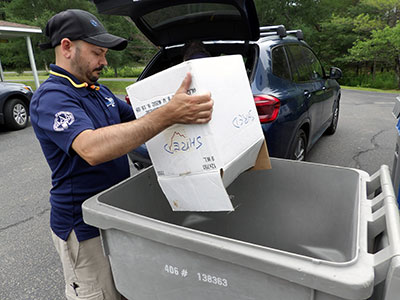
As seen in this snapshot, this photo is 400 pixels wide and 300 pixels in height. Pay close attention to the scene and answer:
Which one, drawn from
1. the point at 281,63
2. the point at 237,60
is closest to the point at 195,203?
the point at 237,60

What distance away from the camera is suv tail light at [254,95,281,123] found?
2.72 m

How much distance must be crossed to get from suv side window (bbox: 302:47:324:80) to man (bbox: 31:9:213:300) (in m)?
3.35

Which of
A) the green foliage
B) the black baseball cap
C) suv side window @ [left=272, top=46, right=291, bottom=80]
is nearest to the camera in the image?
the black baseball cap

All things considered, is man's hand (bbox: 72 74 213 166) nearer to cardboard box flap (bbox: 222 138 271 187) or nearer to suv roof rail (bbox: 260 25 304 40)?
cardboard box flap (bbox: 222 138 271 187)

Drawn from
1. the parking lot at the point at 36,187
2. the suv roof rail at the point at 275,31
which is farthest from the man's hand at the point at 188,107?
the suv roof rail at the point at 275,31

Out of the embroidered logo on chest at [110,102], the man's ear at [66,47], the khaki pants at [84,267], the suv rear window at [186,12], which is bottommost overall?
the khaki pants at [84,267]

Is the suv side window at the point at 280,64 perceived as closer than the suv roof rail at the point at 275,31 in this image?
Yes

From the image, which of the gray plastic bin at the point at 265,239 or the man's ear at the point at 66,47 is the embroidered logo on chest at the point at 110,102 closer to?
the man's ear at the point at 66,47

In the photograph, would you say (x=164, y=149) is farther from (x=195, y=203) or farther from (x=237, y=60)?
(x=237, y=60)

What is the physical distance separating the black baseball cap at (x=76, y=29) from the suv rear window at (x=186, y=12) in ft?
4.12

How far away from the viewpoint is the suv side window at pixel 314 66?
427 centimetres

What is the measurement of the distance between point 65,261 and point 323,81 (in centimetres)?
415

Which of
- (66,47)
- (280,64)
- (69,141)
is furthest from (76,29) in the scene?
(280,64)

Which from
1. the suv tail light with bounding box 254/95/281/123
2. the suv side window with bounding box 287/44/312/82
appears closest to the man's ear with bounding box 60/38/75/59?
the suv tail light with bounding box 254/95/281/123
